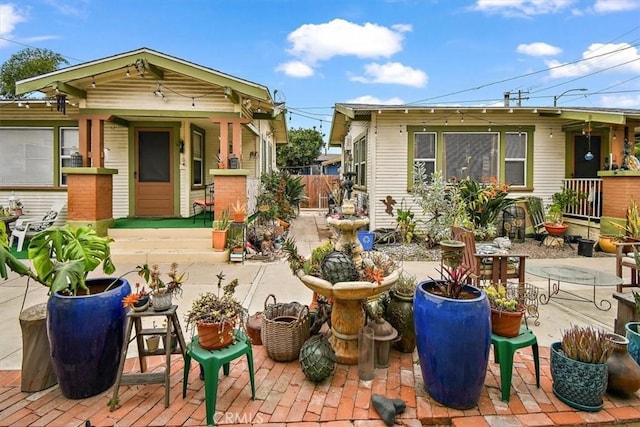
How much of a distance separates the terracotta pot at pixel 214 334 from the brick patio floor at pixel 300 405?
407mm

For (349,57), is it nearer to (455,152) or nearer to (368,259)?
(455,152)

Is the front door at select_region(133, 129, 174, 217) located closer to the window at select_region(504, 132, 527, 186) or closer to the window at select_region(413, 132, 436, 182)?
the window at select_region(413, 132, 436, 182)

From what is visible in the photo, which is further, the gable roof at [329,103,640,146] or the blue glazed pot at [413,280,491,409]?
the gable roof at [329,103,640,146]

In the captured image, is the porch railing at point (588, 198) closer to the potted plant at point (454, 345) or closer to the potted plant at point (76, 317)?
the potted plant at point (454, 345)

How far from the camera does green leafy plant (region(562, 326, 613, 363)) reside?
2475mm

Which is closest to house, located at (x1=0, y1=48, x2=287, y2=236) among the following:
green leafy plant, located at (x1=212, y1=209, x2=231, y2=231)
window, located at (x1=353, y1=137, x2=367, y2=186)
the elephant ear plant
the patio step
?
green leafy plant, located at (x1=212, y1=209, x2=231, y2=231)

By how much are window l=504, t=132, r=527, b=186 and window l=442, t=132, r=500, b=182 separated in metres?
0.29

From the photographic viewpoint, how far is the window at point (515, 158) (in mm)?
9523

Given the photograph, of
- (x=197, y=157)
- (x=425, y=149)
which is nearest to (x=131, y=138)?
(x=197, y=157)

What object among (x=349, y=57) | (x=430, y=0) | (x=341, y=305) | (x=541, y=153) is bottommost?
(x=341, y=305)

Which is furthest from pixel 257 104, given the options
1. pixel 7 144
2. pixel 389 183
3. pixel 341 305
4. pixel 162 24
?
pixel 162 24

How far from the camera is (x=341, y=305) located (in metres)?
3.09

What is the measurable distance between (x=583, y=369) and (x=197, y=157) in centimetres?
949

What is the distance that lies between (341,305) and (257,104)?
23.0ft
